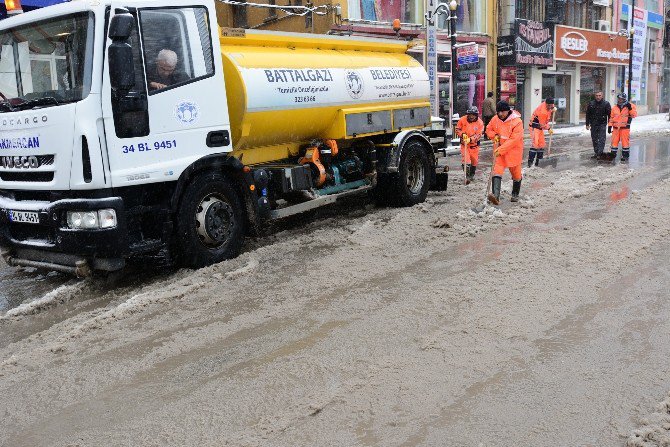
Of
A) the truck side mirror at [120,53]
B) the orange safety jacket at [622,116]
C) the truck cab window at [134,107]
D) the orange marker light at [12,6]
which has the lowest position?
the orange safety jacket at [622,116]

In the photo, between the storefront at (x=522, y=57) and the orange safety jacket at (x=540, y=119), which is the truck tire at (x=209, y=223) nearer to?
the orange safety jacket at (x=540, y=119)

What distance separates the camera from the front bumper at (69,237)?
5.47 meters

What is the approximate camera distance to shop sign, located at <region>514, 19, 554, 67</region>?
2706cm

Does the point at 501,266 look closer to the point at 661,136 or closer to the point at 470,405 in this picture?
the point at 470,405

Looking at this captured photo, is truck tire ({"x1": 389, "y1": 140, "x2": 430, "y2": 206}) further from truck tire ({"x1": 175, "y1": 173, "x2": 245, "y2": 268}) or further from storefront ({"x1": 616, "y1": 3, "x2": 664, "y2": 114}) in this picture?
storefront ({"x1": 616, "y1": 3, "x2": 664, "y2": 114})

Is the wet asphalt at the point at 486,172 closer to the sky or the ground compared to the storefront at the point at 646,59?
closer to the ground

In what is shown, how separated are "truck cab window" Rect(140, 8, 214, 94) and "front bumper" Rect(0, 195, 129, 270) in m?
1.22

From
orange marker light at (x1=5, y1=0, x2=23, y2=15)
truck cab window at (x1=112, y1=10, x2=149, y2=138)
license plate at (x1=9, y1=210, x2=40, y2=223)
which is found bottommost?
license plate at (x1=9, y1=210, x2=40, y2=223)

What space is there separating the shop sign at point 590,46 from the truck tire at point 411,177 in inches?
885

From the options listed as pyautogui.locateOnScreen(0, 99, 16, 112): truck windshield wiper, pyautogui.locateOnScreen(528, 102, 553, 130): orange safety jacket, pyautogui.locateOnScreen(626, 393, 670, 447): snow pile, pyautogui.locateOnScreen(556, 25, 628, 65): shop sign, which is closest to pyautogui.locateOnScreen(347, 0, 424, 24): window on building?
pyautogui.locateOnScreen(528, 102, 553, 130): orange safety jacket

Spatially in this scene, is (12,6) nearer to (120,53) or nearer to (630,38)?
(120,53)

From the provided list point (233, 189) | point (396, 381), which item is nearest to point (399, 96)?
point (233, 189)

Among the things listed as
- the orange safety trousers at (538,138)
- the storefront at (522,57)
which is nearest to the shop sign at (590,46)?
the storefront at (522,57)

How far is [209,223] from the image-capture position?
6453mm
